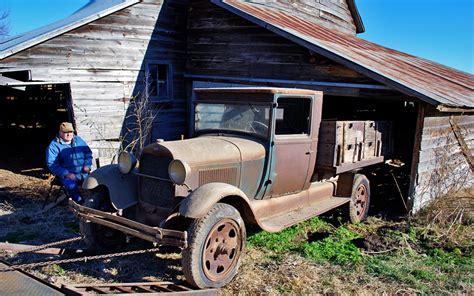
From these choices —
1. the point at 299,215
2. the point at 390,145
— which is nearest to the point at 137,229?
the point at 299,215

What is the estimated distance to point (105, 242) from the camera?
507cm

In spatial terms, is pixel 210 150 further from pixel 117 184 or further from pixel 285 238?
pixel 285 238

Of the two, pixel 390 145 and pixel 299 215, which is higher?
pixel 390 145

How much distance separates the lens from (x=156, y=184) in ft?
15.4

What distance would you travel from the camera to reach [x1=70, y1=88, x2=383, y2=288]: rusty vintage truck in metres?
4.23

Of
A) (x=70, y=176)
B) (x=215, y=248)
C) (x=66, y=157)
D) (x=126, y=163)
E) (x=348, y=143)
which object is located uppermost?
(x=348, y=143)

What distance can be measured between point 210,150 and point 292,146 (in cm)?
123

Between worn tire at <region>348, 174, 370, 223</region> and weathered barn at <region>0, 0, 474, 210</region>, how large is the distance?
719 millimetres

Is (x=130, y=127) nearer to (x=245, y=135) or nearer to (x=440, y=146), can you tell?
(x=245, y=135)

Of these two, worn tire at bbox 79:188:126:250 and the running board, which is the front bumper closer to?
worn tire at bbox 79:188:126:250

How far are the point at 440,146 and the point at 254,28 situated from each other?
4.61 m

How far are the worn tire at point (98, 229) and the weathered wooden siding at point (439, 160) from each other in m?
4.80

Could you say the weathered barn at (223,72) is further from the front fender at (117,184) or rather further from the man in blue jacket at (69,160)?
the front fender at (117,184)

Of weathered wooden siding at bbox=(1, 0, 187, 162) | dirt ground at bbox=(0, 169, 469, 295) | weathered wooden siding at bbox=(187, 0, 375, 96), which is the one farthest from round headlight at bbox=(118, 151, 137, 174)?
weathered wooden siding at bbox=(1, 0, 187, 162)
